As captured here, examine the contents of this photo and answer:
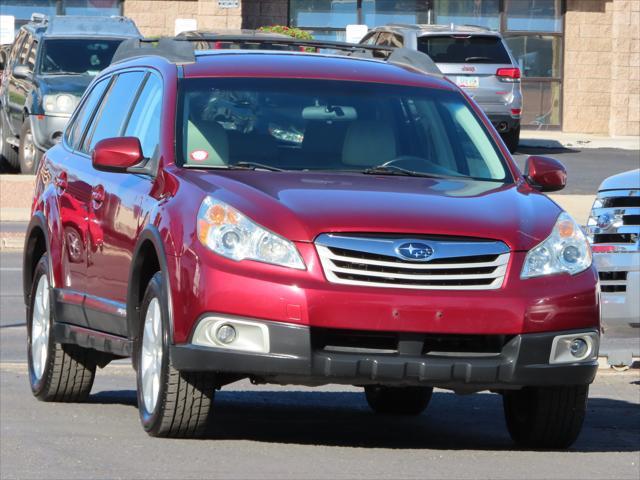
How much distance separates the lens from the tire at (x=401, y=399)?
8.61 meters

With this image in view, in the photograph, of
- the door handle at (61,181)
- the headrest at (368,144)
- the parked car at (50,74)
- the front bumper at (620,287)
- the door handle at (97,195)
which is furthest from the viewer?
the parked car at (50,74)

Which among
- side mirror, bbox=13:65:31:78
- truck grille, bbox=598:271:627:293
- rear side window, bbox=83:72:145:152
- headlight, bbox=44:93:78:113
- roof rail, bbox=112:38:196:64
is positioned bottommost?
truck grille, bbox=598:271:627:293

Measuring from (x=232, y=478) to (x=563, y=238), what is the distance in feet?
5.67

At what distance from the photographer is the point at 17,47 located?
24375 millimetres

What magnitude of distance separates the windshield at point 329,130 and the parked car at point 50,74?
43.1ft

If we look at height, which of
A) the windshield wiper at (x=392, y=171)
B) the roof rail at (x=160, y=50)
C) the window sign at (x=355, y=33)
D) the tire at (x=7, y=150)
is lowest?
the tire at (x=7, y=150)

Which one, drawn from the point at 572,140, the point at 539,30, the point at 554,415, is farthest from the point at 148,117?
the point at 539,30

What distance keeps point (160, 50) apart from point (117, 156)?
0.99m

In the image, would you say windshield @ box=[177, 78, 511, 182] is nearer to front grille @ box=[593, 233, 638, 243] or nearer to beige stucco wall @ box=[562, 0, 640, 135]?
front grille @ box=[593, 233, 638, 243]

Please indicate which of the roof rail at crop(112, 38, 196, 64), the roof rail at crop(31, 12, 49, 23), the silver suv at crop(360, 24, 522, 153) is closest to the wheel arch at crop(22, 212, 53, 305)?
the roof rail at crop(112, 38, 196, 64)

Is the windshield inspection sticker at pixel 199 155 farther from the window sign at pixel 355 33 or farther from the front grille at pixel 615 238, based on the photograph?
the window sign at pixel 355 33

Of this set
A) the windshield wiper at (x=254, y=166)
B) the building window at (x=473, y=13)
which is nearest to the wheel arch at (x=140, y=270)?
the windshield wiper at (x=254, y=166)

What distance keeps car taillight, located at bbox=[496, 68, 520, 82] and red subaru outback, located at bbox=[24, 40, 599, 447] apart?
1831 centimetres

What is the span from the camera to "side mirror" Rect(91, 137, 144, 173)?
771 centimetres
